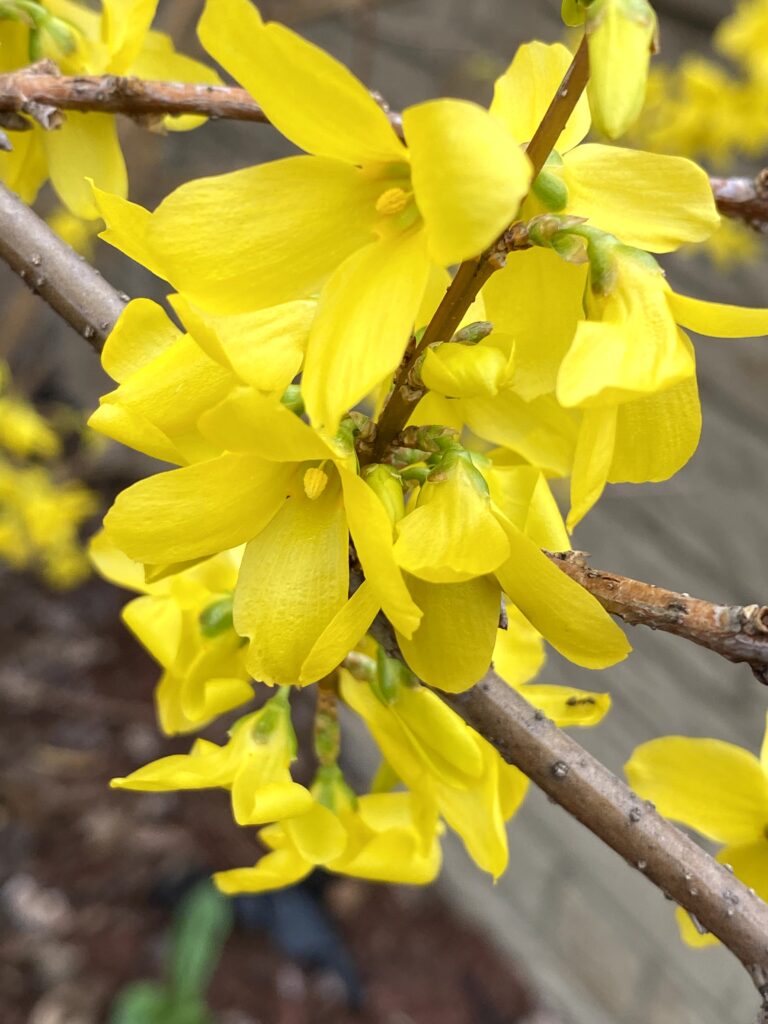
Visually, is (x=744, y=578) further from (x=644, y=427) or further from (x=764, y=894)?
(x=644, y=427)

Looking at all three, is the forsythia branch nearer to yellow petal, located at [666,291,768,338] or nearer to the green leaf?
yellow petal, located at [666,291,768,338]

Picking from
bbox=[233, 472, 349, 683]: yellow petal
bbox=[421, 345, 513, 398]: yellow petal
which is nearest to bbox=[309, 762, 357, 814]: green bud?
bbox=[233, 472, 349, 683]: yellow petal

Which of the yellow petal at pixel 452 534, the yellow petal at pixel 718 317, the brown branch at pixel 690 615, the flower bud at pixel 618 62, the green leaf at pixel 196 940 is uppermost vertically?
the flower bud at pixel 618 62

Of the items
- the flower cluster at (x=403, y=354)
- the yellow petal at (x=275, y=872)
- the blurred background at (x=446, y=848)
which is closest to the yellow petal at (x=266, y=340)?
the flower cluster at (x=403, y=354)

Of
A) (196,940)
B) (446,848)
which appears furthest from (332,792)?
(446,848)

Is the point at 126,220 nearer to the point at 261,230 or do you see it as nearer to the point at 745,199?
the point at 261,230

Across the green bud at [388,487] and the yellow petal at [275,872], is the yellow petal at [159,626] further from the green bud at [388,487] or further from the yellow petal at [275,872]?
the green bud at [388,487]
